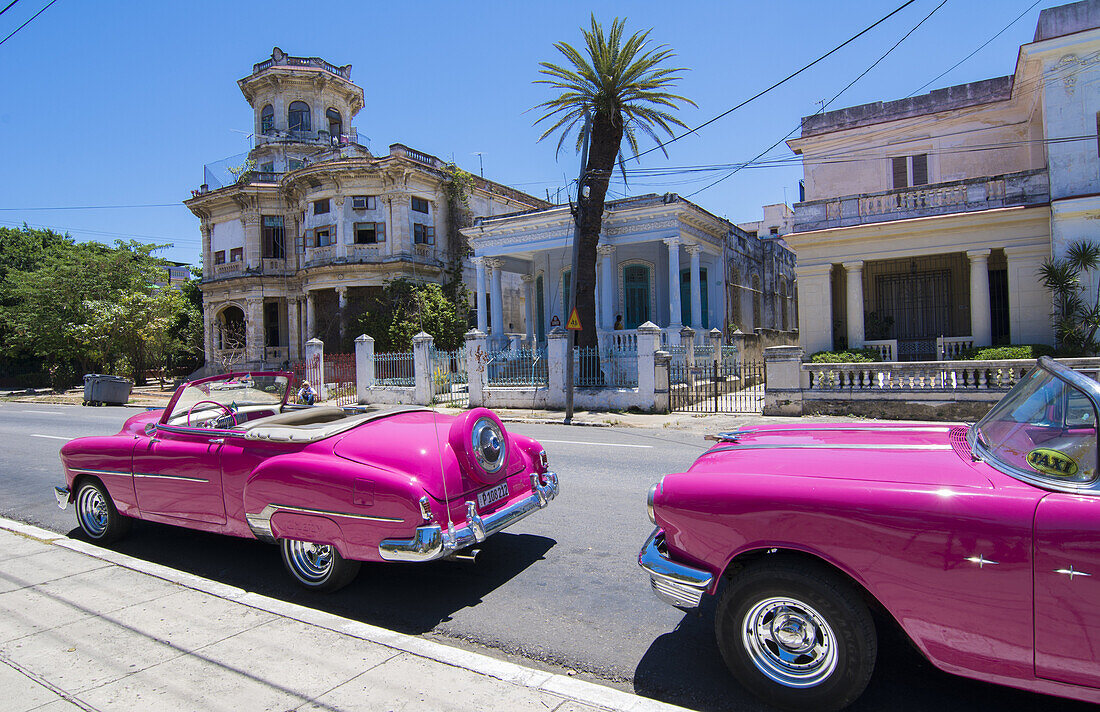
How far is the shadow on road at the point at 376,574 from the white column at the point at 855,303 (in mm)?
15389

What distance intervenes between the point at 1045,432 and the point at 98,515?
7.27 meters

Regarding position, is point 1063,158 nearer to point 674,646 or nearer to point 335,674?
point 674,646

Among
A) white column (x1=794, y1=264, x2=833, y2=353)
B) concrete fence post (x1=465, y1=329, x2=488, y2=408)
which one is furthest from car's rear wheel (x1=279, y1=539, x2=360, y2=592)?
white column (x1=794, y1=264, x2=833, y2=353)

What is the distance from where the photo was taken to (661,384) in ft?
53.7

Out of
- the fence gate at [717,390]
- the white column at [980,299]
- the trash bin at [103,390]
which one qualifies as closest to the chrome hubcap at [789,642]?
the fence gate at [717,390]

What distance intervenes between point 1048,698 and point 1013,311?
54.5 feet

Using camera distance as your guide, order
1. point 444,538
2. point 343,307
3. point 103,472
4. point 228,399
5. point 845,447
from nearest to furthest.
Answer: point 845,447, point 444,538, point 103,472, point 228,399, point 343,307

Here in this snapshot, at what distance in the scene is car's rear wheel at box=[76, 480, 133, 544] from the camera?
19.0ft

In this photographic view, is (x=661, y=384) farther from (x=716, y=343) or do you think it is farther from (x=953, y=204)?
(x=953, y=204)

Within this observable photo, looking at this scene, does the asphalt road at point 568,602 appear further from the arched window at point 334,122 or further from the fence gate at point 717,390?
the arched window at point 334,122

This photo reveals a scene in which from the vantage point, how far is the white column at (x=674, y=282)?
21453 mm

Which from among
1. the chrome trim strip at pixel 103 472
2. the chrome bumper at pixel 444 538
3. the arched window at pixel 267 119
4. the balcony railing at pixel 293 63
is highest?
the balcony railing at pixel 293 63

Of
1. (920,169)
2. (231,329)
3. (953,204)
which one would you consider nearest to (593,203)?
(953,204)

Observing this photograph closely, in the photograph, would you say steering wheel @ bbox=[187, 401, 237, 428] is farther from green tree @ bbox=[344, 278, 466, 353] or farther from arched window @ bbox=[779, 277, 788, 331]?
arched window @ bbox=[779, 277, 788, 331]
